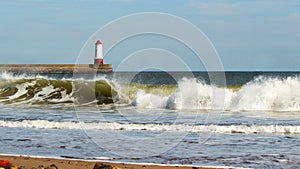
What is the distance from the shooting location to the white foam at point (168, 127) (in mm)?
14852

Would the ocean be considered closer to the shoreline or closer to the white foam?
the white foam

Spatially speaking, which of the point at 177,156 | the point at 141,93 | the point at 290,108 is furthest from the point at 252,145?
the point at 141,93

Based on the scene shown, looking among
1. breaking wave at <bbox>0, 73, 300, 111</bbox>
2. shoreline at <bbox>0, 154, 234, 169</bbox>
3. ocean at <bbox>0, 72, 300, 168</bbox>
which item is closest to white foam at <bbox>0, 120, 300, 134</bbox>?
ocean at <bbox>0, 72, 300, 168</bbox>

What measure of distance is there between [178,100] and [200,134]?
1150 cm

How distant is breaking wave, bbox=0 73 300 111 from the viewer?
2475cm

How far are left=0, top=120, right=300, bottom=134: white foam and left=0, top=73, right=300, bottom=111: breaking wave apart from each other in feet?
27.2

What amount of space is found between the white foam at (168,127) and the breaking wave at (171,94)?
8.29 m


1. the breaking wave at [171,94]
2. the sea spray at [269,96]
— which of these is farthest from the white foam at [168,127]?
the sea spray at [269,96]

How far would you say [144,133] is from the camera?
1435 centimetres

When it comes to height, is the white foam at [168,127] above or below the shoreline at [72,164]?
above

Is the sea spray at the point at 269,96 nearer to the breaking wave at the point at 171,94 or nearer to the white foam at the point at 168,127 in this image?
the breaking wave at the point at 171,94

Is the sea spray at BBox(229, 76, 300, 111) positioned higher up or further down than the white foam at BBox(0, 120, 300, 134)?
higher up

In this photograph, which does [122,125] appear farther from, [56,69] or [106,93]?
[56,69]

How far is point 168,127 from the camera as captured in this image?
50.8 feet
